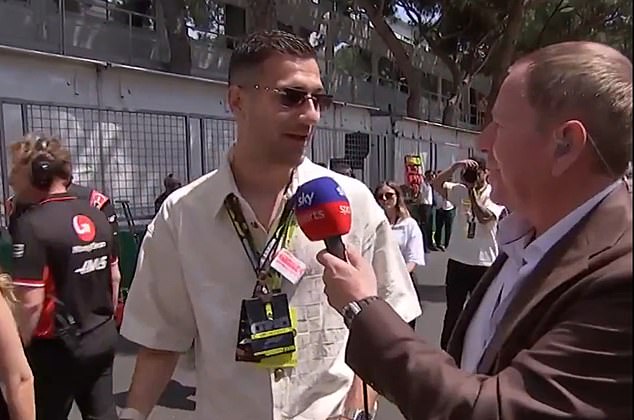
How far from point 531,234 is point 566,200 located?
179 millimetres

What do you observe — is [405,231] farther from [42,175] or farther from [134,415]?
[134,415]

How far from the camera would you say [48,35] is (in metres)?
14.7

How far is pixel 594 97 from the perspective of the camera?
4.27 ft

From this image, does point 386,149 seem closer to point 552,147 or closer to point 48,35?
point 48,35

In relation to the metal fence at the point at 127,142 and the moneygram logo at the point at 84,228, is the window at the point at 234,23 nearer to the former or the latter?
the metal fence at the point at 127,142

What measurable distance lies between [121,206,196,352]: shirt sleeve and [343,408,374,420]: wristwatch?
511 mm

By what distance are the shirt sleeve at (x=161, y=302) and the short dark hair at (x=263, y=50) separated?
0.50 metres

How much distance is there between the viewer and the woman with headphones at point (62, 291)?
3709 millimetres

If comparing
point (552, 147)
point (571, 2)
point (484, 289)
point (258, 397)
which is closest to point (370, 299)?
point (484, 289)

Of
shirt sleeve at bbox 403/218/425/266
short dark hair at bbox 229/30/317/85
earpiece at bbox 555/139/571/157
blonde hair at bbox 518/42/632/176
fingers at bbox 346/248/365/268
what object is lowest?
shirt sleeve at bbox 403/218/425/266

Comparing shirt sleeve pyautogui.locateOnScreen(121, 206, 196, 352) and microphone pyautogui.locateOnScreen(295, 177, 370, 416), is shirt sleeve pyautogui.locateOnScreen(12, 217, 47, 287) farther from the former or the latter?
microphone pyautogui.locateOnScreen(295, 177, 370, 416)

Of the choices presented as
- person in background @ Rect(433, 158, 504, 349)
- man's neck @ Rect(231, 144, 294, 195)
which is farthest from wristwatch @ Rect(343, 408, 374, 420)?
person in background @ Rect(433, 158, 504, 349)

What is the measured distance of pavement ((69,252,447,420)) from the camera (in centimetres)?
531

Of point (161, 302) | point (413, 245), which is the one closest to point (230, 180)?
point (161, 302)
